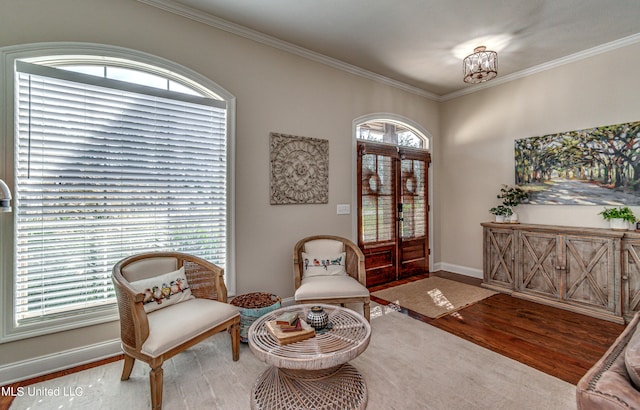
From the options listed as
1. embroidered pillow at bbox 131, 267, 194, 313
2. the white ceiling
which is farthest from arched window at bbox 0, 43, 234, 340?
the white ceiling

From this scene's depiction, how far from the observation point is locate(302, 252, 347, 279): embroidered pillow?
3.21 m

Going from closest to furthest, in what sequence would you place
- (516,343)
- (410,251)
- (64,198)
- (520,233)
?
1. (64,198)
2. (516,343)
3. (520,233)
4. (410,251)

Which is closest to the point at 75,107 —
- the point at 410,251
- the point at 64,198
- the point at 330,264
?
the point at 64,198

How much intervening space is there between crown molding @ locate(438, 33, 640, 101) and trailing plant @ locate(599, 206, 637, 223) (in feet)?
6.27

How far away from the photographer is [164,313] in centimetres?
219

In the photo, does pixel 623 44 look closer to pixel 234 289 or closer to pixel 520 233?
pixel 520 233

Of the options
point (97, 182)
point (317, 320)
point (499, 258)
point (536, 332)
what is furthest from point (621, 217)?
point (97, 182)

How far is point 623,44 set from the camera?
337cm

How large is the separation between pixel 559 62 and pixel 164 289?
534cm

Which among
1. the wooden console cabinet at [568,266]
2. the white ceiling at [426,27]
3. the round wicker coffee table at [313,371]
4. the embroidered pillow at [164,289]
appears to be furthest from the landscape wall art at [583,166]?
the embroidered pillow at [164,289]

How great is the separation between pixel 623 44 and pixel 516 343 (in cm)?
365

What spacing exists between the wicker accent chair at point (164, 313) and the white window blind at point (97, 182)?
1.10ft

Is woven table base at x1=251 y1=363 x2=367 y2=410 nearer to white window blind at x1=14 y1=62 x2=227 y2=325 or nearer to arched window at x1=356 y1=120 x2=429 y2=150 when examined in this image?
white window blind at x1=14 y1=62 x2=227 y2=325

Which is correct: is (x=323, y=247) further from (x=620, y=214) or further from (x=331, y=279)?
(x=620, y=214)
